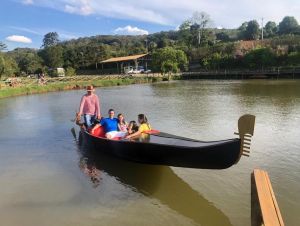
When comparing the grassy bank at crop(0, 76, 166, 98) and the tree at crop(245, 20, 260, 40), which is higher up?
the tree at crop(245, 20, 260, 40)

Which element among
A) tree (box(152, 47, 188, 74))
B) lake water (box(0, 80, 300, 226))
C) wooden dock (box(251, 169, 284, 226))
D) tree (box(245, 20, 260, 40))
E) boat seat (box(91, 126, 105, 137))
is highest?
tree (box(245, 20, 260, 40))

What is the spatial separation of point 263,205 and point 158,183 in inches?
184

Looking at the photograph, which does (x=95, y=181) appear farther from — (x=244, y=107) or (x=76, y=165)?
(x=244, y=107)

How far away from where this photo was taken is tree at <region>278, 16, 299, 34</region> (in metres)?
Answer: 111

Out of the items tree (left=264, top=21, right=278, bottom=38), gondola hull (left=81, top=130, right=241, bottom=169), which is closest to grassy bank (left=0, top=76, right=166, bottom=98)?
gondola hull (left=81, top=130, right=241, bottom=169)

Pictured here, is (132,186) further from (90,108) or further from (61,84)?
(61,84)

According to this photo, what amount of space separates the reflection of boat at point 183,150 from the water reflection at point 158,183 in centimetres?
48

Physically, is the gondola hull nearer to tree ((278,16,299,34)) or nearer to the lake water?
the lake water

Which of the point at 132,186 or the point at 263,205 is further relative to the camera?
the point at 132,186

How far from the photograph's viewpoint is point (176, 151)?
7.95m

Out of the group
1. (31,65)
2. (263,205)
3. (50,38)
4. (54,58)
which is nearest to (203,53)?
(54,58)

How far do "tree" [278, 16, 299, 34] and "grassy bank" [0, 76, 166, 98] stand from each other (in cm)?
6856

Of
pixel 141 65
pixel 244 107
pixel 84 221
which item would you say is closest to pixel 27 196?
pixel 84 221

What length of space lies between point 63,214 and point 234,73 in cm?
5777
